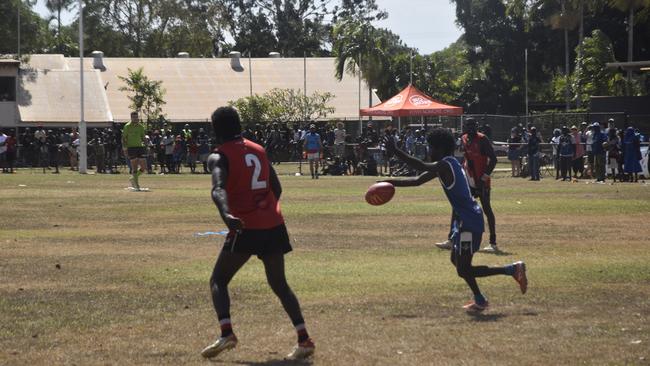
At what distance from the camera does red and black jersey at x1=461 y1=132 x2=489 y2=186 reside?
16.9 meters

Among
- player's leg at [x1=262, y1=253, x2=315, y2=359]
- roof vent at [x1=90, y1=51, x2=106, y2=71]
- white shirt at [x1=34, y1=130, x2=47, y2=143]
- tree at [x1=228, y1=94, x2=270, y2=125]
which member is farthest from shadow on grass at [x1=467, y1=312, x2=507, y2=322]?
roof vent at [x1=90, y1=51, x2=106, y2=71]

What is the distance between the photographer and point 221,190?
8.98 meters

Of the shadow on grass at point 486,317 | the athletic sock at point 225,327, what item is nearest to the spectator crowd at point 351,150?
the shadow on grass at point 486,317

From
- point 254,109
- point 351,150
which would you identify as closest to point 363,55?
point 254,109

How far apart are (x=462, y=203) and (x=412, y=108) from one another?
34566mm

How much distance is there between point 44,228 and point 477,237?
36.5ft

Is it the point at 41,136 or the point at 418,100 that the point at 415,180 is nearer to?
the point at 418,100

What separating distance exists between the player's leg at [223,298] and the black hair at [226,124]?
0.90 metres

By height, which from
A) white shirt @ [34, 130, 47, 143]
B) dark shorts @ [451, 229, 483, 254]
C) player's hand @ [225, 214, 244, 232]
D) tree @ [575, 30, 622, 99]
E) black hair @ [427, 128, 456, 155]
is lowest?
dark shorts @ [451, 229, 483, 254]

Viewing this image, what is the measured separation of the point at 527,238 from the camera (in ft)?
62.0

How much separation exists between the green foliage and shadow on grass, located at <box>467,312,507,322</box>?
4995cm

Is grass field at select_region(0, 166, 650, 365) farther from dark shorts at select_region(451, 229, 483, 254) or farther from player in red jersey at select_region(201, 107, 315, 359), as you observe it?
dark shorts at select_region(451, 229, 483, 254)

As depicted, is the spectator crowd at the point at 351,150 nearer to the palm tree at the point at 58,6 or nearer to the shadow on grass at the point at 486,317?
the shadow on grass at the point at 486,317

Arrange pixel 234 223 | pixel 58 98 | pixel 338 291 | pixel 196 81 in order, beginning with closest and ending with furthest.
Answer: pixel 234 223
pixel 338 291
pixel 58 98
pixel 196 81
